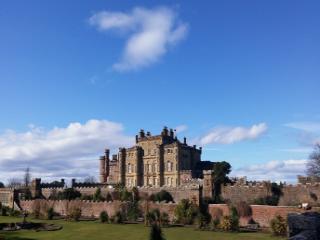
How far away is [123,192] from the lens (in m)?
53.5

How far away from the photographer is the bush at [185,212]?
38.5 m

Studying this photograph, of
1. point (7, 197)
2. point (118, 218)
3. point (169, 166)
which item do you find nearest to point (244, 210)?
point (118, 218)

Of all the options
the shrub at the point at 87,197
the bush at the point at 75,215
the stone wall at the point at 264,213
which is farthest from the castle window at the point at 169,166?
the stone wall at the point at 264,213

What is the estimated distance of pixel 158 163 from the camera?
71.5m

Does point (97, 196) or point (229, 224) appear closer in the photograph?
point (229, 224)

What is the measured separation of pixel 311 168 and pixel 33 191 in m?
39.6

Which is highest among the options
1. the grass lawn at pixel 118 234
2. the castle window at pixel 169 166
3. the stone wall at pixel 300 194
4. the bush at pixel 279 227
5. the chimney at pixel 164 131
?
the chimney at pixel 164 131

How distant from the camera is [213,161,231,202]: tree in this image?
4900cm

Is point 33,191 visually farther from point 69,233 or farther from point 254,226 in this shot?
point 254,226

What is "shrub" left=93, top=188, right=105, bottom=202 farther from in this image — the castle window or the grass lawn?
the grass lawn

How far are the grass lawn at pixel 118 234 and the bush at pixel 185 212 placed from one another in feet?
11.0

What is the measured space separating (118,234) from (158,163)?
1537 inches

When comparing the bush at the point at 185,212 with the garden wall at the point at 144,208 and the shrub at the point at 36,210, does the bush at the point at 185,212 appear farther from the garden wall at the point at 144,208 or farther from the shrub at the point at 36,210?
the shrub at the point at 36,210

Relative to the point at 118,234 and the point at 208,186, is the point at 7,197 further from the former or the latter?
the point at 118,234
